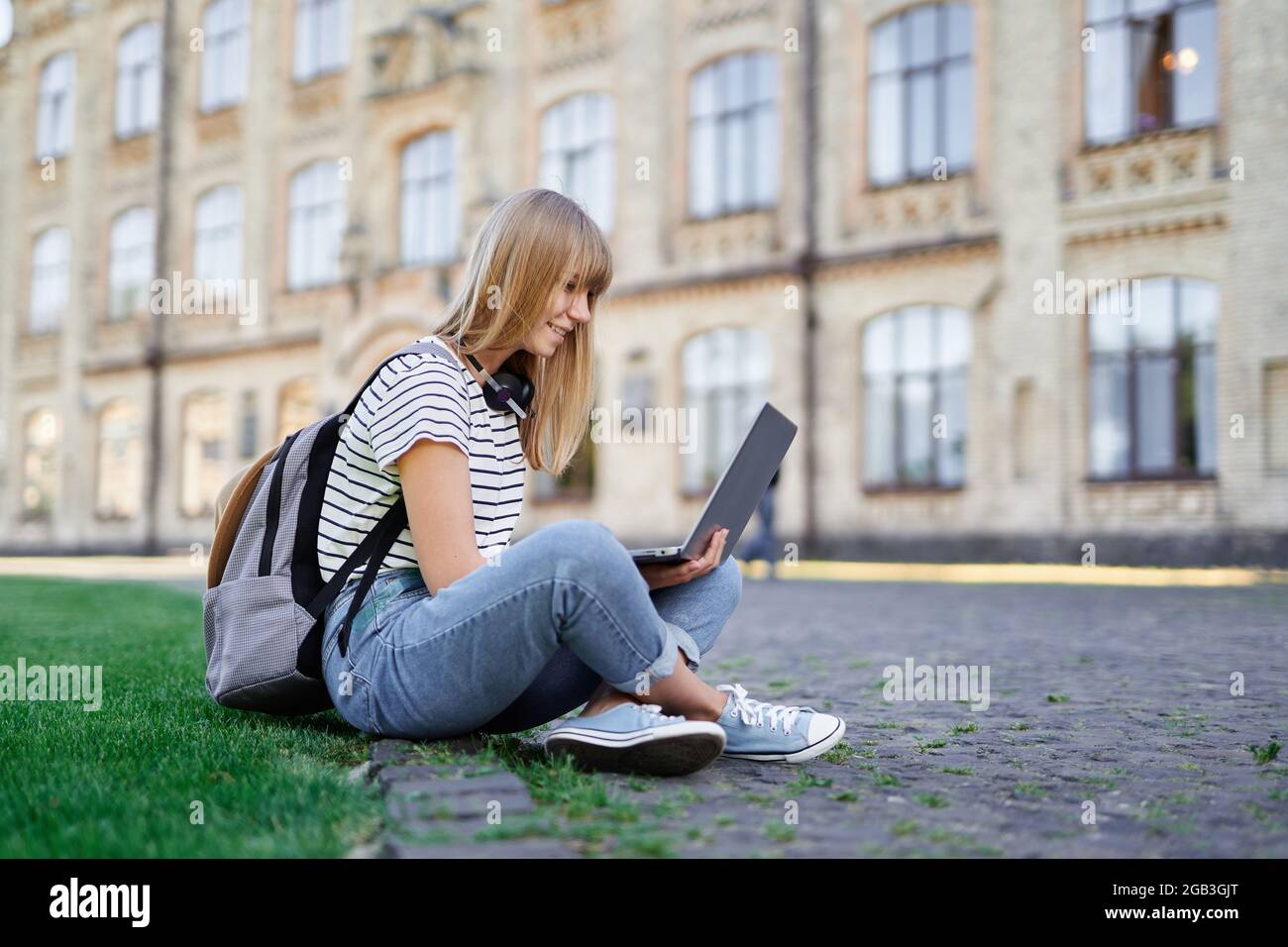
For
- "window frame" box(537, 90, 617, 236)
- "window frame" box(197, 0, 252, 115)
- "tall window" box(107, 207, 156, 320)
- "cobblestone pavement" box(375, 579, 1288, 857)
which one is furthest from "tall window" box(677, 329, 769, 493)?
"tall window" box(107, 207, 156, 320)

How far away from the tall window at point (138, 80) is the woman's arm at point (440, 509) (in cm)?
2792

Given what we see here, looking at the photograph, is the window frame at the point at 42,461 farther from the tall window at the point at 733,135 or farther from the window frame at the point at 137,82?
the tall window at the point at 733,135

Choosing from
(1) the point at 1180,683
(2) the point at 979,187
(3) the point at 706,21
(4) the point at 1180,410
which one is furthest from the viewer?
(3) the point at 706,21

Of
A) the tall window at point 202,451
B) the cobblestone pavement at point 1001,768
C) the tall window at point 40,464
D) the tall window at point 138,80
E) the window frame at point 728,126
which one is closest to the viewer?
the cobblestone pavement at point 1001,768

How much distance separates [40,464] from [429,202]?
42.5 ft

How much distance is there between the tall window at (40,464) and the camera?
29422 mm

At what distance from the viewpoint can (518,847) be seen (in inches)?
96.8

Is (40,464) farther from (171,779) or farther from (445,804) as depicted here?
(445,804)

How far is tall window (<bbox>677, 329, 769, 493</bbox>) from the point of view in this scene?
760 inches

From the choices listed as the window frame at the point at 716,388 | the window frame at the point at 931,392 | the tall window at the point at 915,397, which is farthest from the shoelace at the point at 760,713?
the window frame at the point at 716,388

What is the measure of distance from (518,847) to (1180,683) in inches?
171
